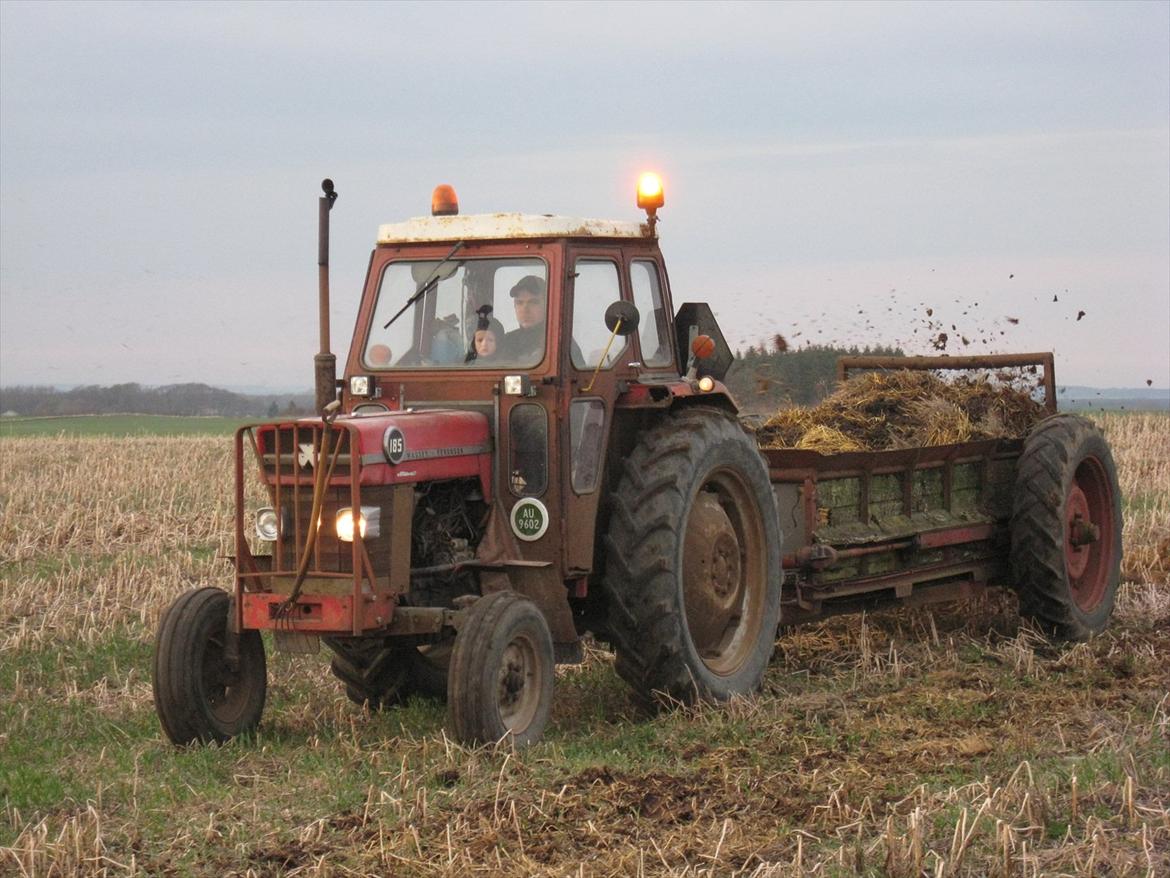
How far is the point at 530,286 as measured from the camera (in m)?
8.21

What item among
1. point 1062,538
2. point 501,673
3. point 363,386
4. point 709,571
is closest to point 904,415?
point 1062,538

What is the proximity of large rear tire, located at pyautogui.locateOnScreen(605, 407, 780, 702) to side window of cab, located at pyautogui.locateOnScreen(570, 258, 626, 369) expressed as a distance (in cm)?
49

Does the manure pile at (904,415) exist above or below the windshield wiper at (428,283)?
below

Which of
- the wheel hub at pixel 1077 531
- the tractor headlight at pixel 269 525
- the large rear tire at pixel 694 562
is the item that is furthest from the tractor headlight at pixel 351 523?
the wheel hub at pixel 1077 531

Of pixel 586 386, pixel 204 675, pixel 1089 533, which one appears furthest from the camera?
pixel 1089 533

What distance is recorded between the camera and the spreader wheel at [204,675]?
751 centimetres

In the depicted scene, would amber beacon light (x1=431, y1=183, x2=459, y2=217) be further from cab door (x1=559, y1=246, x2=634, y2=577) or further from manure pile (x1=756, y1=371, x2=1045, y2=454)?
manure pile (x1=756, y1=371, x2=1045, y2=454)

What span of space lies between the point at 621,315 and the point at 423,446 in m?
1.20

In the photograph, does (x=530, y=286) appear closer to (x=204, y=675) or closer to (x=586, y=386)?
(x=586, y=386)

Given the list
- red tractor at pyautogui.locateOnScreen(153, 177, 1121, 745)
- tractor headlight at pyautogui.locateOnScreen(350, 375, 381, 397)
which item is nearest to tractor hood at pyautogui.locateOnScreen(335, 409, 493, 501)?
red tractor at pyautogui.locateOnScreen(153, 177, 1121, 745)

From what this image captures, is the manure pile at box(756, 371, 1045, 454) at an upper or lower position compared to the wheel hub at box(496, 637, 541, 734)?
upper

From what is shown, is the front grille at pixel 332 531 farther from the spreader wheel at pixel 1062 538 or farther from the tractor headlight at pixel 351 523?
the spreader wheel at pixel 1062 538

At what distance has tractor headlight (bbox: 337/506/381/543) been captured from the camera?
7.29 metres

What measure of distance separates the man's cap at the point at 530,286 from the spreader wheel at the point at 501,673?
1.63 meters
